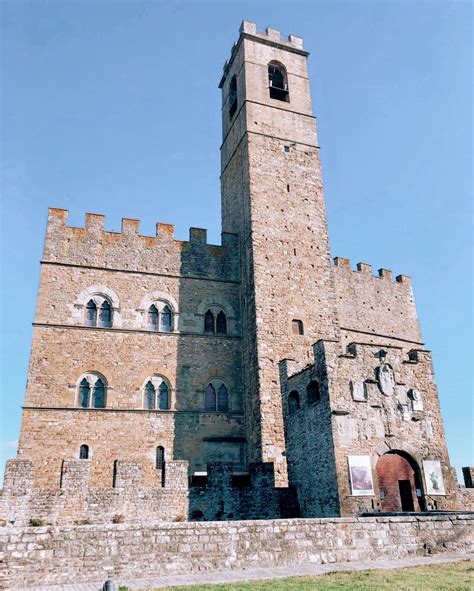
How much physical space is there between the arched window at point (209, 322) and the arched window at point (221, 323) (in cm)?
21

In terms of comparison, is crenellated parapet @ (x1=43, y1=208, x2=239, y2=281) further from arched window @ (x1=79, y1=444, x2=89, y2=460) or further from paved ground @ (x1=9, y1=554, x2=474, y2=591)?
paved ground @ (x1=9, y1=554, x2=474, y2=591)

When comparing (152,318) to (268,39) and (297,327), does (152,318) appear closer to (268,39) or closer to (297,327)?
(297,327)

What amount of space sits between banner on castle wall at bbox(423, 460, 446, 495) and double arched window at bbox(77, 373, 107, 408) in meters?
10.8

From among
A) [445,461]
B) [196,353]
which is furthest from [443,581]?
[196,353]

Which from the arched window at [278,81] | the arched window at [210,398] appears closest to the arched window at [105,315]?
the arched window at [210,398]

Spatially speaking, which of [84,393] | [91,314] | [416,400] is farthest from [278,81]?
[84,393]

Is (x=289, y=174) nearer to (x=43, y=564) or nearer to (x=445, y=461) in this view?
(x=445, y=461)

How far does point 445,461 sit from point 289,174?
42.5 ft

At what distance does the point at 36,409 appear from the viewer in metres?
17.1

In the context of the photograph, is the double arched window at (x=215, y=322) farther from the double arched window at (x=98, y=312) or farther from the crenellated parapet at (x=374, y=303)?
the crenellated parapet at (x=374, y=303)

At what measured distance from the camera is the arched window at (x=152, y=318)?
19.8 m

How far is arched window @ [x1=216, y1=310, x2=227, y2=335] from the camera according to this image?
20.5 meters

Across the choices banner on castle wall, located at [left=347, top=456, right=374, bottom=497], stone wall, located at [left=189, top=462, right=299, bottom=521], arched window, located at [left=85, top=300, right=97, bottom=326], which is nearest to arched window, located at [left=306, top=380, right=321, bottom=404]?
banner on castle wall, located at [left=347, top=456, right=374, bottom=497]

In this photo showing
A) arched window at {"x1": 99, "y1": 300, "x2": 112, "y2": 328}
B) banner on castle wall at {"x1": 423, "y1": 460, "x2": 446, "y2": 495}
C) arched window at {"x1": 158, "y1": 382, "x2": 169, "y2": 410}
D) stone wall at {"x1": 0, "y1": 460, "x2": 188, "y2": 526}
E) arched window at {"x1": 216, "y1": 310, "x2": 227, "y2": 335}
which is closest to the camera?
stone wall at {"x1": 0, "y1": 460, "x2": 188, "y2": 526}
